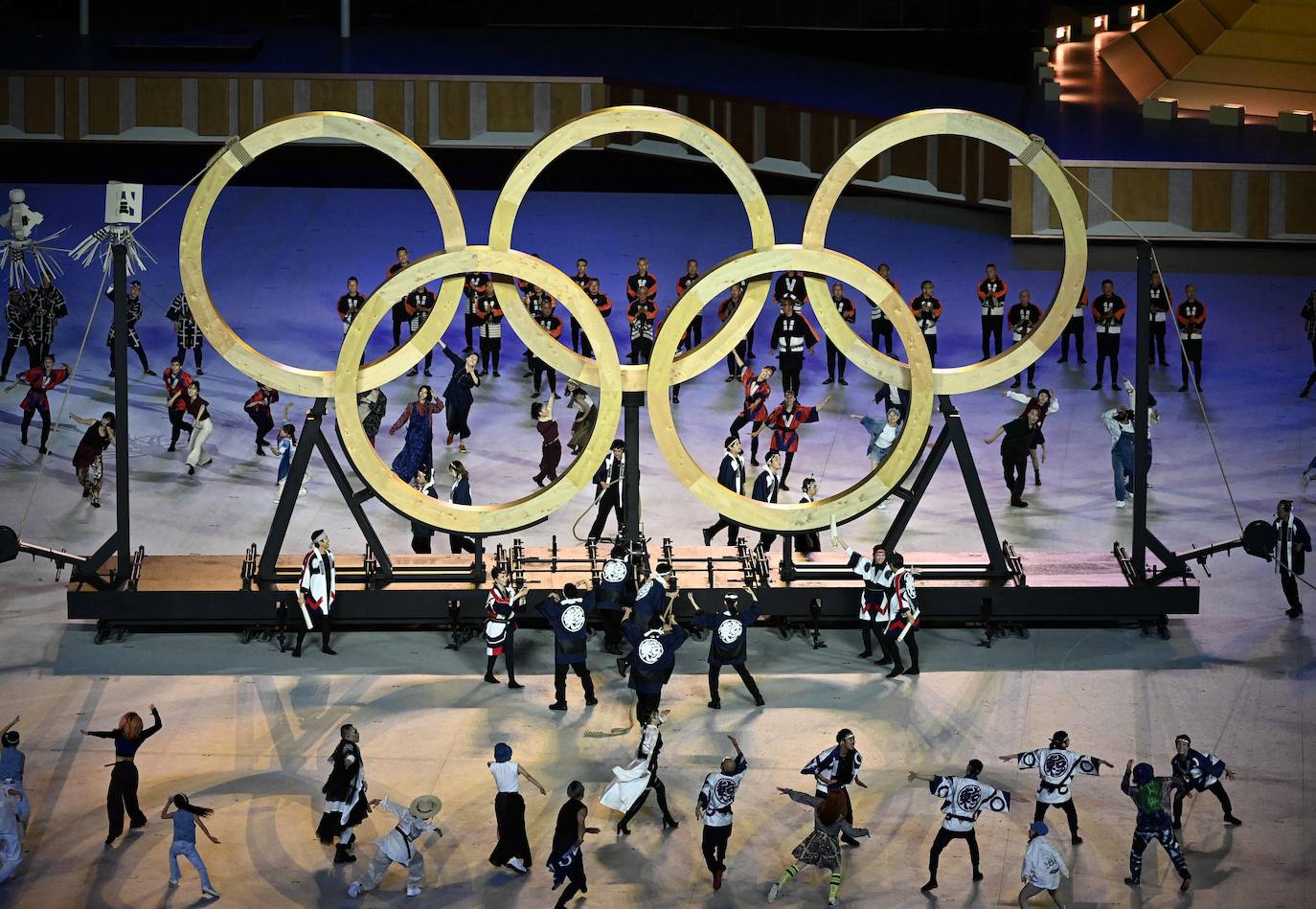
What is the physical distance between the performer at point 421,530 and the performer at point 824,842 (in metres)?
7.23

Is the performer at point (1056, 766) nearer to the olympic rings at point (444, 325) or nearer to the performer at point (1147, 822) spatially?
the performer at point (1147, 822)

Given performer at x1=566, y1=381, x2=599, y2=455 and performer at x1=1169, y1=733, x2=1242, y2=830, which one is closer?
performer at x1=1169, y1=733, x2=1242, y2=830

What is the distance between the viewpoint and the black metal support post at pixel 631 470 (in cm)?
2272

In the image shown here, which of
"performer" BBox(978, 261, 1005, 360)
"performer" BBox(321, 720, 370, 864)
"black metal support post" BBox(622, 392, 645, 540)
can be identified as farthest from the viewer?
"performer" BBox(978, 261, 1005, 360)

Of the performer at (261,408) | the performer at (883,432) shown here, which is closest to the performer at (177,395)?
the performer at (261,408)

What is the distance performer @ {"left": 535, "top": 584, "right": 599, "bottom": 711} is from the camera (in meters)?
21.2

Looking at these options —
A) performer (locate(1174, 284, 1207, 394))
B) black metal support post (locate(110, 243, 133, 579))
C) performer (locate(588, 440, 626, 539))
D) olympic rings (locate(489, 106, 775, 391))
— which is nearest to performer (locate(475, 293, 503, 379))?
performer (locate(588, 440, 626, 539))

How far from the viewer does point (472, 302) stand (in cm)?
3206

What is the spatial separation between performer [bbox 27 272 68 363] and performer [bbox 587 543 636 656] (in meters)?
12.6

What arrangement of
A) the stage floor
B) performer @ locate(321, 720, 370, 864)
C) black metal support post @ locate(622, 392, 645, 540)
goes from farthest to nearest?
black metal support post @ locate(622, 392, 645, 540), the stage floor, performer @ locate(321, 720, 370, 864)

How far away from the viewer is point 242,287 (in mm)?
35406

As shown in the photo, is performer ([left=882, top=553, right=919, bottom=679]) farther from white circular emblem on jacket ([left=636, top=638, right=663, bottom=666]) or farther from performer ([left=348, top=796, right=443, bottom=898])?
performer ([left=348, top=796, right=443, bottom=898])

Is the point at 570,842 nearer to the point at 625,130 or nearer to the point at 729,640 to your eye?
the point at 729,640

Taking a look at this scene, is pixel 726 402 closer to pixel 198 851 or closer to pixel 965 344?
pixel 965 344
